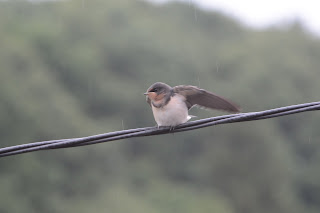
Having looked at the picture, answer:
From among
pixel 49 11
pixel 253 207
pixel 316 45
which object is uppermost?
pixel 49 11

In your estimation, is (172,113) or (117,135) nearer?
(117,135)

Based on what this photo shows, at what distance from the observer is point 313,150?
47.9m

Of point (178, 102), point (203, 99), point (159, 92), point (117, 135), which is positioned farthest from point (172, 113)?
point (117, 135)

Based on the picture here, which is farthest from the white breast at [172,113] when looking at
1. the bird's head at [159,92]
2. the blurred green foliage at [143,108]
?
the blurred green foliage at [143,108]

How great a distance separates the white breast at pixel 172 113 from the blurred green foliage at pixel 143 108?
32422 mm

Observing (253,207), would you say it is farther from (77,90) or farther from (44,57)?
(44,57)

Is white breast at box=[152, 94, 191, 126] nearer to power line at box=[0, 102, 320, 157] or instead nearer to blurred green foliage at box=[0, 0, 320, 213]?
power line at box=[0, 102, 320, 157]

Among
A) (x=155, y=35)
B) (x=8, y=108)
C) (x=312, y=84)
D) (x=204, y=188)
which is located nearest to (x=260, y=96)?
(x=312, y=84)

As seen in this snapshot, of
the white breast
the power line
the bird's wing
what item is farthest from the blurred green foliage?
the power line

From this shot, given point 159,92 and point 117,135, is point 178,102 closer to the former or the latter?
point 159,92

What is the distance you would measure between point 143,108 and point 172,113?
152 feet

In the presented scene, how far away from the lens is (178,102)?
5.05 m

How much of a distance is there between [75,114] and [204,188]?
1426cm

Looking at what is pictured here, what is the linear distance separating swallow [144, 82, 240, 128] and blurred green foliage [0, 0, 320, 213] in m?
32.2
